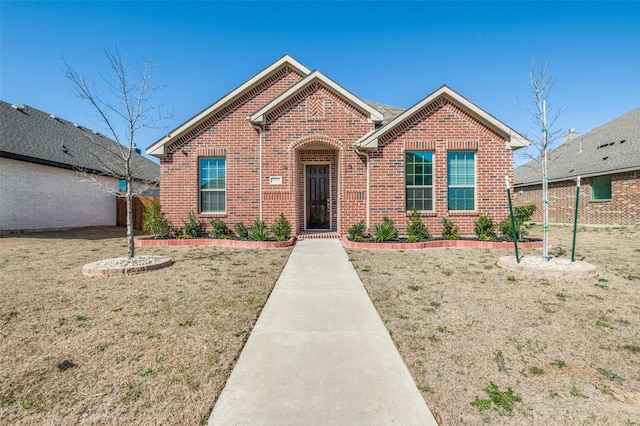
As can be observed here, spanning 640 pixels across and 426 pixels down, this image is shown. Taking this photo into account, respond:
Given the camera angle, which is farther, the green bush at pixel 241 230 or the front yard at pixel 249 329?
the green bush at pixel 241 230

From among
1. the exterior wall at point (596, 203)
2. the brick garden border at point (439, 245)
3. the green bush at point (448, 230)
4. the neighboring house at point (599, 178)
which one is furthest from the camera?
the neighboring house at point (599, 178)

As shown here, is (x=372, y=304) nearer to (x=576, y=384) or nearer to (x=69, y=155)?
(x=576, y=384)

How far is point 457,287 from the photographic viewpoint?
518cm

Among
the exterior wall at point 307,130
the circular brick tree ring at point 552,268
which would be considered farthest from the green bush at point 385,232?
the circular brick tree ring at point 552,268

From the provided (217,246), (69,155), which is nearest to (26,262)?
(217,246)

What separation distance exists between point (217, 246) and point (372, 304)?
6.39m

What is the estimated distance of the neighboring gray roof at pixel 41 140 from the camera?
1339 centimetres

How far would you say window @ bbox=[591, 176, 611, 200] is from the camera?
16.5m

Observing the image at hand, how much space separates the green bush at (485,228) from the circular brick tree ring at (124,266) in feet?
29.5

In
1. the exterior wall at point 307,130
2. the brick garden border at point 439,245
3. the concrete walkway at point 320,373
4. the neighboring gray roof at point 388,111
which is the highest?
the neighboring gray roof at point 388,111

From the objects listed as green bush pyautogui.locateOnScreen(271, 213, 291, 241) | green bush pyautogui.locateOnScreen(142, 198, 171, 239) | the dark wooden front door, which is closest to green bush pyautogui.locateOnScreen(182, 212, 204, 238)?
green bush pyautogui.locateOnScreen(142, 198, 171, 239)

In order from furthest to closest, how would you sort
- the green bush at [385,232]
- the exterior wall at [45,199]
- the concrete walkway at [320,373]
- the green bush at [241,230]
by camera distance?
the exterior wall at [45,199] < the green bush at [241,230] < the green bush at [385,232] < the concrete walkway at [320,373]

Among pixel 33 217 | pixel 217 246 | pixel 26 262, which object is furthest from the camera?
pixel 33 217

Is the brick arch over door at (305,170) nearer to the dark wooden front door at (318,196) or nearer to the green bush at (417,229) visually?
the dark wooden front door at (318,196)
